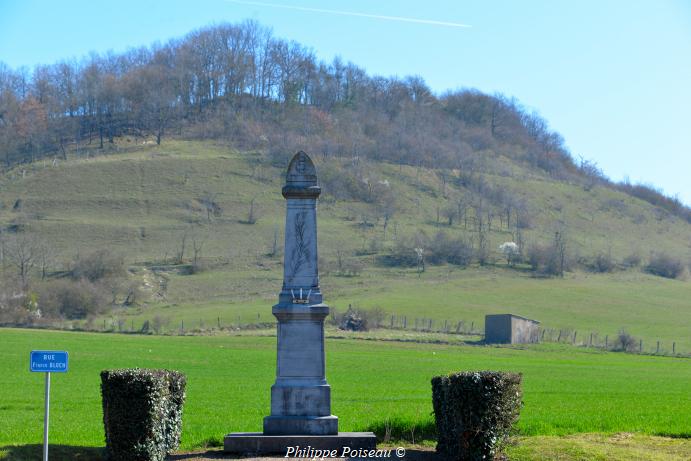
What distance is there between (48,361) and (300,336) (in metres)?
5.70

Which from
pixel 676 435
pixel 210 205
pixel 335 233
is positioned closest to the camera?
pixel 676 435

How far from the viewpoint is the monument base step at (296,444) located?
64.5 feet

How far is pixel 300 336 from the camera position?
68.3ft

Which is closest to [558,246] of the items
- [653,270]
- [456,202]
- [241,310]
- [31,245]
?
[653,270]

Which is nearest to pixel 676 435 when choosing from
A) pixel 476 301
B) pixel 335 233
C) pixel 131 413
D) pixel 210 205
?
pixel 131 413

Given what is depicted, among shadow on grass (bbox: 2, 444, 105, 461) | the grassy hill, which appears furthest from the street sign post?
the grassy hill

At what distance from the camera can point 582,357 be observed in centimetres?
6538

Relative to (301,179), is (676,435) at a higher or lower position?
lower

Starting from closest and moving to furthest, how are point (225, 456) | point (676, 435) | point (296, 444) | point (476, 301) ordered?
1. point (225, 456)
2. point (296, 444)
3. point (676, 435)
4. point (476, 301)

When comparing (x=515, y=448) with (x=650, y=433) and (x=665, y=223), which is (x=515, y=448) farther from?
(x=665, y=223)

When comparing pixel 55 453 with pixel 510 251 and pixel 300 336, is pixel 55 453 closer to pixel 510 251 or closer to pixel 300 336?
pixel 300 336

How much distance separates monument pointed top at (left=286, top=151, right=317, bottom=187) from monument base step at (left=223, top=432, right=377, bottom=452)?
5.18 m

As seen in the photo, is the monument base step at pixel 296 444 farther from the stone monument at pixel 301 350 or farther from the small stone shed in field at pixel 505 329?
the small stone shed in field at pixel 505 329

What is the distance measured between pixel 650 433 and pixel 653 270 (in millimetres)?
114387
